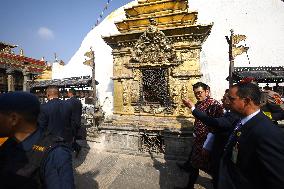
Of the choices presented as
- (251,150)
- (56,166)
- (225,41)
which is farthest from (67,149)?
(225,41)

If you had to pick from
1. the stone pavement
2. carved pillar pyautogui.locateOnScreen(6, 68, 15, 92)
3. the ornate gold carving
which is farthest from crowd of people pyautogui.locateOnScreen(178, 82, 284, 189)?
carved pillar pyautogui.locateOnScreen(6, 68, 15, 92)

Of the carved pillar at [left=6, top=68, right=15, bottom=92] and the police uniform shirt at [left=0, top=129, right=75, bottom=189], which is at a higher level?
the carved pillar at [left=6, top=68, right=15, bottom=92]

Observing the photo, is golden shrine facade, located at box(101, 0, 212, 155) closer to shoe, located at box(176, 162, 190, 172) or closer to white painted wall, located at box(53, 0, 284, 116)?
shoe, located at box(176, 162, 190, 172)

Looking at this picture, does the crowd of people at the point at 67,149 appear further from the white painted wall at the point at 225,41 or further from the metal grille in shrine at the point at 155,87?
the white painted wall at the point at 225,41

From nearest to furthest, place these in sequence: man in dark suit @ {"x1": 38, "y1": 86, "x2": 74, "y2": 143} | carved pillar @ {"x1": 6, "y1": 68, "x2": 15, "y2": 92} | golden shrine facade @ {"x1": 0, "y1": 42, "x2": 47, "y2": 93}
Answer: man in dark suit @ {"x1": 38, "y1": 86, "x2": 74, "y2": 143}
carved pillar @ {"x1": 6, "y1": 68, "x2": 15, "y2": 92}
golden shrine facade @ {"x1": 0, "y1": 42, "x2": 47, "y2": 93}

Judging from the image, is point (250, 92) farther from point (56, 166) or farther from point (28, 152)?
point (28, 152)

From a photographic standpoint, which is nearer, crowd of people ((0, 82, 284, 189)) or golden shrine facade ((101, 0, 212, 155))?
crowd of people ((0, 82, 284, 189))

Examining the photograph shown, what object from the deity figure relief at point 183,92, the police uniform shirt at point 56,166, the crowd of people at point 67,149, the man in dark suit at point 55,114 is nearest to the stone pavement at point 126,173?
the man in dark suit at point 55,114

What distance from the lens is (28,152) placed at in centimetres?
159

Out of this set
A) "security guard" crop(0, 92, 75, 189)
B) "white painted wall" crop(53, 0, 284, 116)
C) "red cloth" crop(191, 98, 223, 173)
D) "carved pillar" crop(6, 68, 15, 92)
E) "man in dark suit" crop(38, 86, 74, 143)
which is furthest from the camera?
"carved pillar" crop(6, 68, 15, 92)

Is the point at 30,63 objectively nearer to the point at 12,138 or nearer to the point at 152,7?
the point at 152,7

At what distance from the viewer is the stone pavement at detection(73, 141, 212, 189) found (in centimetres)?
494

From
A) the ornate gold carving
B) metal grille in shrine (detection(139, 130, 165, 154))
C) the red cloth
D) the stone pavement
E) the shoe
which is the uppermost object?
the ornate gold carving

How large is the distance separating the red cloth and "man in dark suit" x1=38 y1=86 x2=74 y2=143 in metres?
2.91
